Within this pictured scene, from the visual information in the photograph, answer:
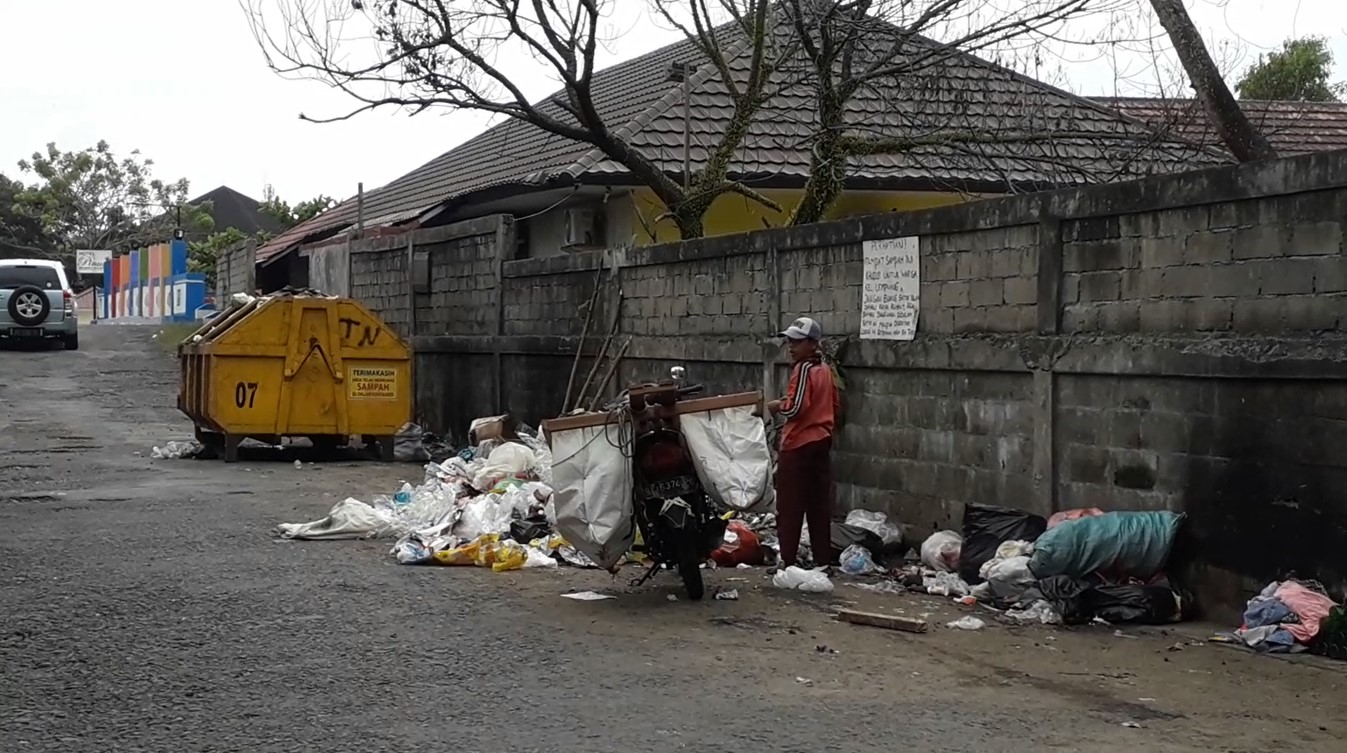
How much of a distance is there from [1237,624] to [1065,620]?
2.76 feet

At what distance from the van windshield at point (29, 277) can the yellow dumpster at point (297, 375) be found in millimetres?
14408

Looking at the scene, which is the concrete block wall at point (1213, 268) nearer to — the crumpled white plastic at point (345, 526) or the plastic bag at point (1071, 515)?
the plastic bag at point (1071, 515)

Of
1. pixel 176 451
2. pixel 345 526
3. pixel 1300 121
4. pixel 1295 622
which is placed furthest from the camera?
pixel 1300 121

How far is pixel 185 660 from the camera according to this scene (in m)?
6.35

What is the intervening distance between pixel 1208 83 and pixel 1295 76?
16191 mm

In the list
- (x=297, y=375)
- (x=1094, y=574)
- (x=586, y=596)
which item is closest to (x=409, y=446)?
(x=297, y=375)

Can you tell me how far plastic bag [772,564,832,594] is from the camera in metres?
8.54

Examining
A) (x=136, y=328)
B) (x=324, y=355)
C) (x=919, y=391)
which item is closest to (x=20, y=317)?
(x=136, y=328)

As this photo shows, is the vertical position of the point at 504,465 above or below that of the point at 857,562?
above

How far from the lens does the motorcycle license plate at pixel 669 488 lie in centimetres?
805

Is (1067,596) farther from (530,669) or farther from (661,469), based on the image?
(530,669)

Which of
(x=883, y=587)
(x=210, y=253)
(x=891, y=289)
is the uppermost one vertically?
(x=210, y=253)

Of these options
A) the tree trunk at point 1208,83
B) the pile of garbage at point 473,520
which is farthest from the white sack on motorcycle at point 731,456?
the tree trunk at point 1208,83

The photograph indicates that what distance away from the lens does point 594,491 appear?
8.03 metres
